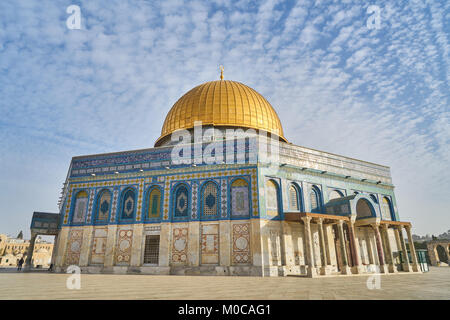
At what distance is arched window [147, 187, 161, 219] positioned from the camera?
18.0 m

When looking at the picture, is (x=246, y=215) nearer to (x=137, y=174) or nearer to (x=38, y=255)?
(x=137, y=174)

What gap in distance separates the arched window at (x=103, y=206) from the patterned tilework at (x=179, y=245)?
5.45 metres

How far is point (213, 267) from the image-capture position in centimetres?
1570

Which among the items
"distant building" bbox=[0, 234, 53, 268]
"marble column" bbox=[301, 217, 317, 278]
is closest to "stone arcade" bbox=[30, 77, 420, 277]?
"marble column" bbox=[301, 217, 317, 278]

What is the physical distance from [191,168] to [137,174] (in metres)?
4.01

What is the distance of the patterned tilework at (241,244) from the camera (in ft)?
50.9

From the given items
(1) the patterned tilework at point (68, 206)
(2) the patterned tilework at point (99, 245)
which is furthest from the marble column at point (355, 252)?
(1) the patterned tilework at point (68, 206)

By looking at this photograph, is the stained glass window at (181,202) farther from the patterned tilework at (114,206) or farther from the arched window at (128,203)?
the patterned tilework at (114,206)

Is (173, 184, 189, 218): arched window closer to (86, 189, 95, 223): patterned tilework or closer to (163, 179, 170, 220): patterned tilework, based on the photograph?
(163, 179, 170, 220): patterned tilework

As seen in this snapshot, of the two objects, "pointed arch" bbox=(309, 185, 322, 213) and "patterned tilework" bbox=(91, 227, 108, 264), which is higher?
"pointed arch" bbox=(309, 185, 322, 213)

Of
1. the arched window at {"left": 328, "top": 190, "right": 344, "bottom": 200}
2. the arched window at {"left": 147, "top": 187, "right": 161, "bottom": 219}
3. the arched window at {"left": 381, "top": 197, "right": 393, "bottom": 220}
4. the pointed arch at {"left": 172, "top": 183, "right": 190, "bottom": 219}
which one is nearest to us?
the pointed arch at {"left": 172, "top": 183, "right": 190, "bottom": 219}

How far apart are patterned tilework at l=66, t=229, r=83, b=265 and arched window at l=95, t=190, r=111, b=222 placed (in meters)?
1.55
